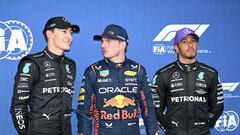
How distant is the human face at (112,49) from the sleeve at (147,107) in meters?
0.23

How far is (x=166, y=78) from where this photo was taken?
2838 mm

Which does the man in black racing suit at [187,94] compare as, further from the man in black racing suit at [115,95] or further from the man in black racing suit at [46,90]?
the man in black racing suit at [46,90]

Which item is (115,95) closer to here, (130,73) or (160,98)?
(130,73)

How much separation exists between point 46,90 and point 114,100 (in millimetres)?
522

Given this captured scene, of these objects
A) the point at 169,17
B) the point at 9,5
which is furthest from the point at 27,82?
the point at 169,17

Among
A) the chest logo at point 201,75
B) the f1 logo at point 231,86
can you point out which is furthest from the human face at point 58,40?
the f1 logo at point 231,86

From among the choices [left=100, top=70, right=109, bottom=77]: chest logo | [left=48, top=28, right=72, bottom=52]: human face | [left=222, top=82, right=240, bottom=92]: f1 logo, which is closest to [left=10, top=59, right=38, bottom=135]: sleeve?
[left=48, top=28, right=72, bottom=52]: human face

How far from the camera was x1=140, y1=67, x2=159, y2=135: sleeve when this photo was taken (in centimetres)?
263

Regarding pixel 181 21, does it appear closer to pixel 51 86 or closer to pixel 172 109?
pixel 172 109

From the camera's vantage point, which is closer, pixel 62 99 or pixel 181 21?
pixel 62 99

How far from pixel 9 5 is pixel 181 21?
1664mm

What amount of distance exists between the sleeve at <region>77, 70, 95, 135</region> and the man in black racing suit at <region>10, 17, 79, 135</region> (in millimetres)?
99

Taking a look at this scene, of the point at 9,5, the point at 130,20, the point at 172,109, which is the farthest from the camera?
the point at 130,20

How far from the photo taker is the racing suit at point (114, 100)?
2549 millimetres
